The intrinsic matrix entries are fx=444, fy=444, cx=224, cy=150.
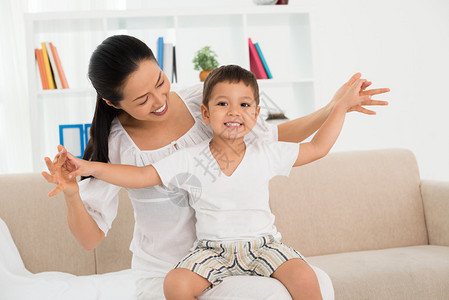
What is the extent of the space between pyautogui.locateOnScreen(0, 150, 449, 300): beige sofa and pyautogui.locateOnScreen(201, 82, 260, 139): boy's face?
84 centimetres

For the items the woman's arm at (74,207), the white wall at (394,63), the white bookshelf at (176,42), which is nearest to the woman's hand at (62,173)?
the woman's arm at (74,207)

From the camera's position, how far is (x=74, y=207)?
1265 mm

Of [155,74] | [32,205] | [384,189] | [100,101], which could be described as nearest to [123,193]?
[32,205]

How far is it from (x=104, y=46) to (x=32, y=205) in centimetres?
112

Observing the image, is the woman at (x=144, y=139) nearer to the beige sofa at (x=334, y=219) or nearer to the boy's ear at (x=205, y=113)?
the boy's ear at (x=205, y=113)

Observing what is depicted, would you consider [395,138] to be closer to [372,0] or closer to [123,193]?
[372,0]

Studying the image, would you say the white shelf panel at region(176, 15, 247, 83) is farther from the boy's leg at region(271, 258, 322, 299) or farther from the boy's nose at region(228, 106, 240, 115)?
the boy's leg at region(271, 258, 322, 299)

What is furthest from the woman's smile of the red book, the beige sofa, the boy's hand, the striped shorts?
the red book

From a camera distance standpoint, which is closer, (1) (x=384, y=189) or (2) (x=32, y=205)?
(2) (x=32, y=205)

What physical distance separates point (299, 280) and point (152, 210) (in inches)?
21.3

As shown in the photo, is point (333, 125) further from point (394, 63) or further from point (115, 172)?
point (394, 63)

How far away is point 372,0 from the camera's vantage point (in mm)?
4070

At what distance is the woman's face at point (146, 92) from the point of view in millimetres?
1261

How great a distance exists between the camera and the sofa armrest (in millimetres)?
2191
